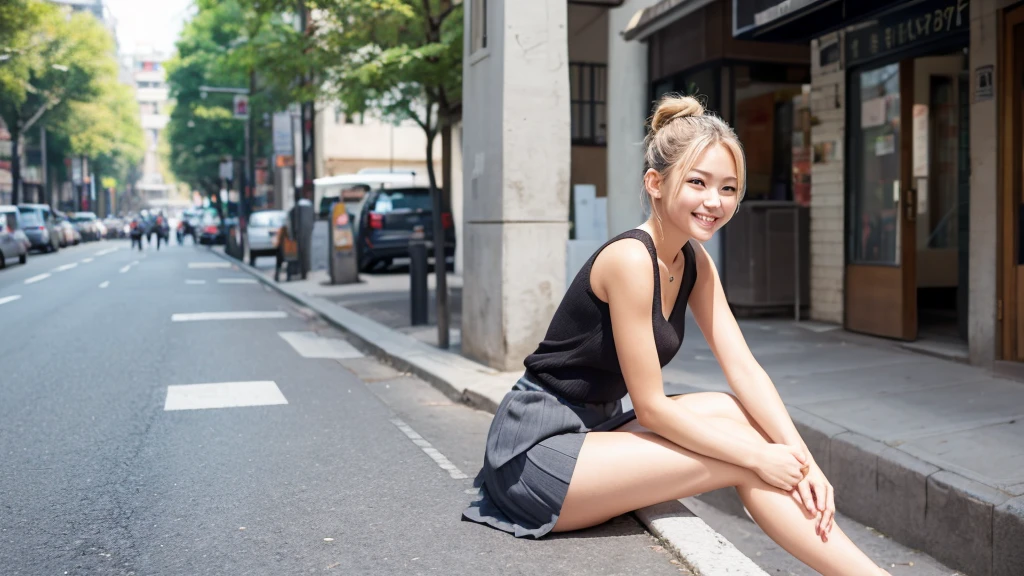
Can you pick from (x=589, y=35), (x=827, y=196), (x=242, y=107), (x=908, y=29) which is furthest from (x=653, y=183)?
(x=242, y=107)

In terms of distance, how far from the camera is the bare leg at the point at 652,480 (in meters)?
3.03

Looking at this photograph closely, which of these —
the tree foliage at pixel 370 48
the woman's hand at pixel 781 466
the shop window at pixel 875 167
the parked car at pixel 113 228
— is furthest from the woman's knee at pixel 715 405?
the parked car at pixel 113 228

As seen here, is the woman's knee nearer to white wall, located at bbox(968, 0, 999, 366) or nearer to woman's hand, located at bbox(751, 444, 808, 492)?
woman's hand, located at bbox(751, 444, 808, 492)

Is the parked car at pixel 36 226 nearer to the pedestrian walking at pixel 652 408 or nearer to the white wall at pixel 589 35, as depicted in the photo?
the white wall at pixel 589 35

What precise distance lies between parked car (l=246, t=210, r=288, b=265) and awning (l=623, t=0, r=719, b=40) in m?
20.8

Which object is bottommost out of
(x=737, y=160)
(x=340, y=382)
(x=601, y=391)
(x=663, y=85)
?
(x=340, y=382)

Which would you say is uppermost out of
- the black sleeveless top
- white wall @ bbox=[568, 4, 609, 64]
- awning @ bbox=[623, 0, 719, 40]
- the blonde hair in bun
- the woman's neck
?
white wall @ bbox=[568, 4, 609, 64]

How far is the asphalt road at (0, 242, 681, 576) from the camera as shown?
3.50 m

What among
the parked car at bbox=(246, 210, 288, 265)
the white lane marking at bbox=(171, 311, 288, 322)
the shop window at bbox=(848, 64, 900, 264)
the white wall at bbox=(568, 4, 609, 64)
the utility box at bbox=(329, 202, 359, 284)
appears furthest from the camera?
the parked car at bbox=(246, 210, 288, 265)

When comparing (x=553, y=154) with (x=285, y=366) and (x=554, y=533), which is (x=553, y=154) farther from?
(x=554, y=533)

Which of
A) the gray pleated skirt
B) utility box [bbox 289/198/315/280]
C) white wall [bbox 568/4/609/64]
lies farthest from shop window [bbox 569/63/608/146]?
the gray pleated skirt

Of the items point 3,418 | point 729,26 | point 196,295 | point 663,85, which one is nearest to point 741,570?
point 3,418

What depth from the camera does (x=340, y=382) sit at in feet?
27.4

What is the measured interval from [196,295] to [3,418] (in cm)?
1192
